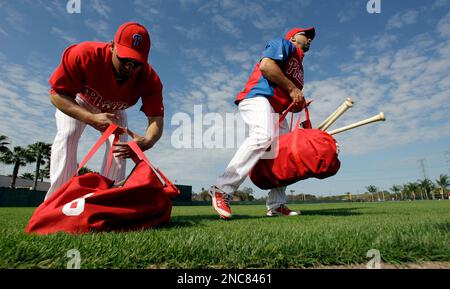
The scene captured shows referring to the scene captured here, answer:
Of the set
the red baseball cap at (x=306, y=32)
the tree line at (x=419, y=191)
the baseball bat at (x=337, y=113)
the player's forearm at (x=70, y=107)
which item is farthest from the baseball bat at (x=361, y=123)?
the tree line at (x=419, y=191)

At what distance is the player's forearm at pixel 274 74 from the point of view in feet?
11.7

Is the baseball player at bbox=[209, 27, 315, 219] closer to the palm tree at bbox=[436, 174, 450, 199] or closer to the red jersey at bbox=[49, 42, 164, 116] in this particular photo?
the red jersey at bbox=[49, 42, 164, 116]

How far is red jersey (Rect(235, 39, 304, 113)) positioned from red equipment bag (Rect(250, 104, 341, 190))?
223 millimetres

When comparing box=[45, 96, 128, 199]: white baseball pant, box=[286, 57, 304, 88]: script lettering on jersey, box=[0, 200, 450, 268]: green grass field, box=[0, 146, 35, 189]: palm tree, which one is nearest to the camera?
box=[0, 200, 450, 268]: green grass field

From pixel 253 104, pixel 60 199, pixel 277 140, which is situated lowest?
pixel 60 199

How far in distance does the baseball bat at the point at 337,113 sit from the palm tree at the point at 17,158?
2367 inches

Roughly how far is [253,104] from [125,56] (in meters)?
1.75

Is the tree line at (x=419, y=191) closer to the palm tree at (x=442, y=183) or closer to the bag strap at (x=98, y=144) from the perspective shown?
the palm tree at (x=442, y=183)

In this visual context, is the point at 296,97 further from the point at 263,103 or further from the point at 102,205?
the point at 102,205

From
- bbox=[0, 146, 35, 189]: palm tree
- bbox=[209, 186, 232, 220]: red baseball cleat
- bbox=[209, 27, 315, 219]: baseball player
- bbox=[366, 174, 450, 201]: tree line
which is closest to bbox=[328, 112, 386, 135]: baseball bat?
bbox=[209, 27, 315, 219]: baseball player

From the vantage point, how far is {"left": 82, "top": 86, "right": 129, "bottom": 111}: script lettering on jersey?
2903 millimetres
